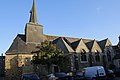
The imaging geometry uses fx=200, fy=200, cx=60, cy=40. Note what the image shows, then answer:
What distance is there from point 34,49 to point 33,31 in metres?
5.72

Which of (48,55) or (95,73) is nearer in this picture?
(95,73)

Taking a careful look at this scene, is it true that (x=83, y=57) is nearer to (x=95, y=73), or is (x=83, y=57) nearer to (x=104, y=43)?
(x=104, y=43)

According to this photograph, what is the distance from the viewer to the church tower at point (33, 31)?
161 feet

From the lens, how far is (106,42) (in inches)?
2200

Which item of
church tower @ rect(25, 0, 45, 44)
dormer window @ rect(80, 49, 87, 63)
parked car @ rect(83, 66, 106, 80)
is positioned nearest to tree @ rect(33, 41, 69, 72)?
parked car @ rect(83, 66, 106, 80)

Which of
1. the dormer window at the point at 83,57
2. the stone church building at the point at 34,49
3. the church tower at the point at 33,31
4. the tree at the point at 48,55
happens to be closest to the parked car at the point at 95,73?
the tree at the point at 48,55

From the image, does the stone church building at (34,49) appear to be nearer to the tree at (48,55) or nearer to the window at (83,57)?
the window at (83,57)

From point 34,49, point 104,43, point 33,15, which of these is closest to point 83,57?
point 104,43

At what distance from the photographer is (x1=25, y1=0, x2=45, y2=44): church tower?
1928 inches

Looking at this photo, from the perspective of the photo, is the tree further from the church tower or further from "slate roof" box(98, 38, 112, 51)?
"slate roof" box(98, 38, 112, 51)

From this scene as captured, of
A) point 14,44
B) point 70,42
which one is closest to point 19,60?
point 14,44

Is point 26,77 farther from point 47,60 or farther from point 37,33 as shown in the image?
point 37,33

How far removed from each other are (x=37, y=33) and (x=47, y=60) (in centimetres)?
1603

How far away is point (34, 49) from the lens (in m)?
46.9
